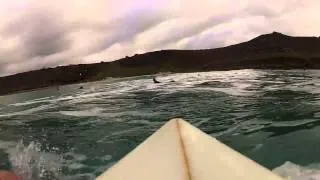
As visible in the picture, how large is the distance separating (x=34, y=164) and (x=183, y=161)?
37.1ft

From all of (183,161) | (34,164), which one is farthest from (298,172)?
(183,161)

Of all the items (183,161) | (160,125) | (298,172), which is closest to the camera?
(183,161)

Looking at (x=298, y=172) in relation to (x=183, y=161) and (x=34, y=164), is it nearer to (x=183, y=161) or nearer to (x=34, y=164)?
(x=34, y=164)

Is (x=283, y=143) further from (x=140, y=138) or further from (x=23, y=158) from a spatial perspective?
(x=23, y=158)

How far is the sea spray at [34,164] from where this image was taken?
1228 cm

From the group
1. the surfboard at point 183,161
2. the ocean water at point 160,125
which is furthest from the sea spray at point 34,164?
the surfboard at point 183,161

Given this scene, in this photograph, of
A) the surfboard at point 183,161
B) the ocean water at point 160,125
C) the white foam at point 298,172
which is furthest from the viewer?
the ocean water at point 160,125

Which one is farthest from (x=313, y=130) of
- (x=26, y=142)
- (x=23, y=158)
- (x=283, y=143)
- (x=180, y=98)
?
(x=180, y=98)

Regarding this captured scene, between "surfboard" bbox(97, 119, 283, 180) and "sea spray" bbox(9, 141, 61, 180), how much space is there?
920 centimetres

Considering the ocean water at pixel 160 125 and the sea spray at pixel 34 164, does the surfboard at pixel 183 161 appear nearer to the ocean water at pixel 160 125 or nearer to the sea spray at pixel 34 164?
the ocean water at pixel 160 125

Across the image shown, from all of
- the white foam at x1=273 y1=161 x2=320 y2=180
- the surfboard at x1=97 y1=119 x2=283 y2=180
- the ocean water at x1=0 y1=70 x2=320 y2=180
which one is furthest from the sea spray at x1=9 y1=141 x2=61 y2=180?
the surfboard at x1=97 y1=119 x2=283 y2=180

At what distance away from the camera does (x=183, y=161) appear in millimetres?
2783

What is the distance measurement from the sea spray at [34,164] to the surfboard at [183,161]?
9.20 meters

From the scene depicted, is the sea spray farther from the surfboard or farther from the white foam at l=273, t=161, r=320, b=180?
the surfboard
